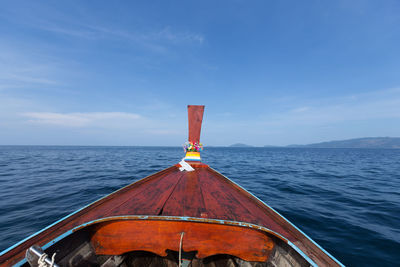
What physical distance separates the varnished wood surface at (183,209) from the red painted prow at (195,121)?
4062 mm

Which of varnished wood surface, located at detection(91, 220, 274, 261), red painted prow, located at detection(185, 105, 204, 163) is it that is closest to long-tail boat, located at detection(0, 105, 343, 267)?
varnished wood surface, located at detection(91, 220, 274, 261)

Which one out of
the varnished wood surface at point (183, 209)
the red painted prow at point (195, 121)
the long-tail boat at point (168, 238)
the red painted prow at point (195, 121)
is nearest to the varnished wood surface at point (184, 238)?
the long-tail boat at point (168, 238)

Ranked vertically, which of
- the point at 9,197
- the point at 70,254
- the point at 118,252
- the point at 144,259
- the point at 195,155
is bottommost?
the point at 9,197

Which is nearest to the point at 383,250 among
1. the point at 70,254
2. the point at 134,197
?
the point at 134,197

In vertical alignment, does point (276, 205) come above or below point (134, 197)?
below

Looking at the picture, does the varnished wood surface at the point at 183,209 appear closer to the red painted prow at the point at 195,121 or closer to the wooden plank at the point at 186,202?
the wooden plank at the point at 186,202

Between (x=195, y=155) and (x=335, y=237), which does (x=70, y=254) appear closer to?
(x=195, y=155)

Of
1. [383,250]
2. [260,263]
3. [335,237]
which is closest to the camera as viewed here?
[260,263]

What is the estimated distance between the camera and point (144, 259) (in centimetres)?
266

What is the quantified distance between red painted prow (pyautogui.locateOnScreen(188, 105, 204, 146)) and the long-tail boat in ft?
16.6

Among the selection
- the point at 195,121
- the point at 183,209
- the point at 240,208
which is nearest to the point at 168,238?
the point at 183,209

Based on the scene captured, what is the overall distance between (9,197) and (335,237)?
1253 cm

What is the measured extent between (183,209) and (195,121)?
5.70 metres

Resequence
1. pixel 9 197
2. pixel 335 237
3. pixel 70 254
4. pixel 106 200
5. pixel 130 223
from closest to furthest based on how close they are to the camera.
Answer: pixel 70 254 < pixel 130 223 < pixel 106 200 < pixel 335 237 < pixel 9 197
